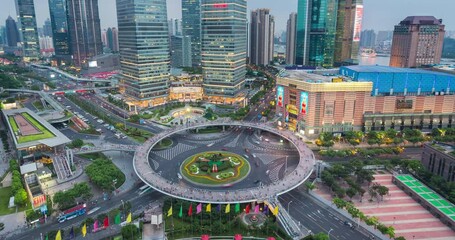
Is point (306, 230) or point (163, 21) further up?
point (163, 21)

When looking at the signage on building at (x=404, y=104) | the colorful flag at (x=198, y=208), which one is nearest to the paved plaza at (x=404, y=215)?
the colorful flag at (x=198, y=208)

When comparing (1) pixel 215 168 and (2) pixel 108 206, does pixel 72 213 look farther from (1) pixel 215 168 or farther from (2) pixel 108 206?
(1) pixel 215 168

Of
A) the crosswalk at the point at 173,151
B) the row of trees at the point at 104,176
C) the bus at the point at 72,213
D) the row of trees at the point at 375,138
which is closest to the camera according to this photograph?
the bus at the point at 72,213

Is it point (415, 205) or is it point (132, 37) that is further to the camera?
point (132, 37)

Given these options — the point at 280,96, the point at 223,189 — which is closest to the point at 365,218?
the point at 223,189

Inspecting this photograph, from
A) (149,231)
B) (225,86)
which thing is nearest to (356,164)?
(149,231)

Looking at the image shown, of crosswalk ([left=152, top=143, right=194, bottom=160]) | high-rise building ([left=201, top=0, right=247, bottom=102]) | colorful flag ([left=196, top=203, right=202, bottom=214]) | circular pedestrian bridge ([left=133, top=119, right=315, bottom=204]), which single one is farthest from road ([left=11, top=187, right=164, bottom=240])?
high-rise building ([left=201, top=0, right=247, bottom=102])

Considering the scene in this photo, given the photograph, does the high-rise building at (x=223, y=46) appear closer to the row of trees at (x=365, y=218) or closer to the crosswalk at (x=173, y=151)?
the crosswalk at (x=173, y=151)

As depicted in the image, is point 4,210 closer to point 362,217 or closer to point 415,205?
point 362,217
